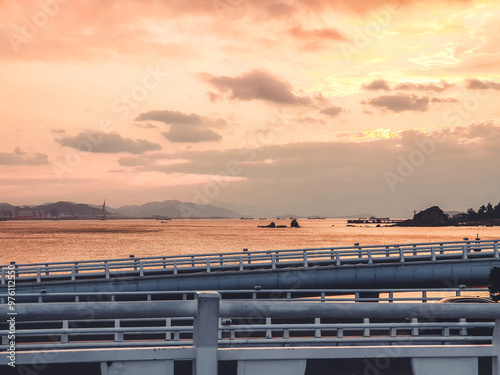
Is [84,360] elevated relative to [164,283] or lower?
elevated

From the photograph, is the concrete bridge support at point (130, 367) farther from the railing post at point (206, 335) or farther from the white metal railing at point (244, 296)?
the white metal railing at point (244, 296)

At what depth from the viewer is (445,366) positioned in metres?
4.08

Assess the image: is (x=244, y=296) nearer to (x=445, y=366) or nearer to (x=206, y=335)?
(x=445, y=366)

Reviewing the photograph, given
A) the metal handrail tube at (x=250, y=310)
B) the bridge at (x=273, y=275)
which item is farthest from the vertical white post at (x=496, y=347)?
the bridge at (x=273, y=275)

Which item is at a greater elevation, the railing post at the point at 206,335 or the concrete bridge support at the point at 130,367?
the railing post at the point at 206,335

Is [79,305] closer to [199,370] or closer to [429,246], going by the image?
[199,370]

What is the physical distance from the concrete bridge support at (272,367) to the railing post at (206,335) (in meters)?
0.21

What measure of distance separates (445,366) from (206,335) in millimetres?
1808

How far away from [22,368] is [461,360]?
321 centimetres

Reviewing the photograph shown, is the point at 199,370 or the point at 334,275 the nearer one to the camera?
the point at 199,370

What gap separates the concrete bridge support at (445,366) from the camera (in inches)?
160

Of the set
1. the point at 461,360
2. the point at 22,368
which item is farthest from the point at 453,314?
the point at 22,368

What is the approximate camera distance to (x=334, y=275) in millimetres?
33938

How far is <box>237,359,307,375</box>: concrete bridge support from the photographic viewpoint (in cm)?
384
